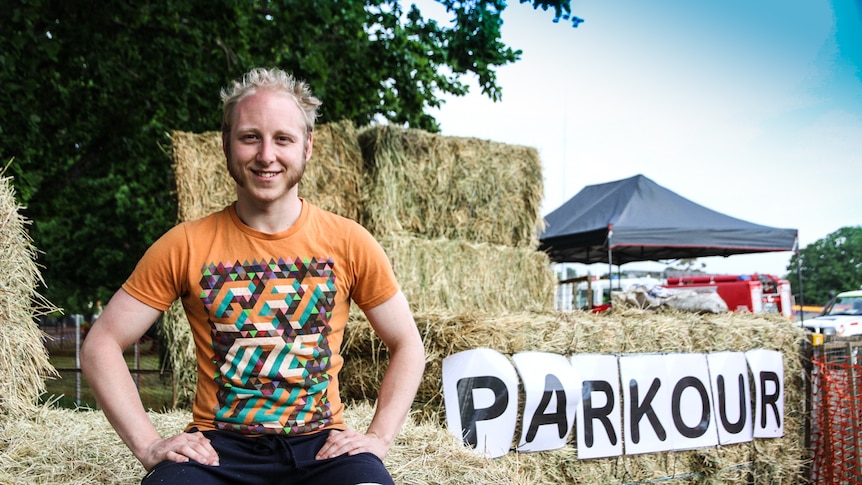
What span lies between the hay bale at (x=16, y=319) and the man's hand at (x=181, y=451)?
1.82m

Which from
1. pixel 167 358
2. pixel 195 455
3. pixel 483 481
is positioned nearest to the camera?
pixel 195 455

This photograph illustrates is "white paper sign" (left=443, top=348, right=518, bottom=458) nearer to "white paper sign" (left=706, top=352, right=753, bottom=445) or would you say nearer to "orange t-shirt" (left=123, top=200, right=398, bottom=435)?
"white paper sign" (left=706, top=352, right=753, bottom=445)

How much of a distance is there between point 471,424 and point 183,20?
6.68 m

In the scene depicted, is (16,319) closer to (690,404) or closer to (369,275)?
(369,275)

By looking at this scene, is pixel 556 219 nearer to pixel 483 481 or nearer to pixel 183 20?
pixel 183 20

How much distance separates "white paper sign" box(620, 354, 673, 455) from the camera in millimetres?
4465

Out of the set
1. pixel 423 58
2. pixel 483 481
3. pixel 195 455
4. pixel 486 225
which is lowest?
pixel 483 481

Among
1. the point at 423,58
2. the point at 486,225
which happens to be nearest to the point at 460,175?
the point at 486,225

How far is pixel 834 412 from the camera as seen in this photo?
5.39 metres

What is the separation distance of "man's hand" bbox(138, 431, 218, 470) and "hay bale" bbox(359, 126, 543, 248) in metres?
4.08

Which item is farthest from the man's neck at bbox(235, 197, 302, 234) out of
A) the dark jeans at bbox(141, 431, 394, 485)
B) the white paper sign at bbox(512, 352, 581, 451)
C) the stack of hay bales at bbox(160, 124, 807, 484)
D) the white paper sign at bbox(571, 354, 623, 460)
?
the white paper sign at bbox(571, 354, 623, 460)

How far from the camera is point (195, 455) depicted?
1714 mm

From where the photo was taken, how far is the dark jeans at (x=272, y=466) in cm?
169

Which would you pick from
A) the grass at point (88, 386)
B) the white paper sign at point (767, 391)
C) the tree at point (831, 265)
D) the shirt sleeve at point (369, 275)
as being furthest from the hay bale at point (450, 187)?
the tree at point (831, 265)
